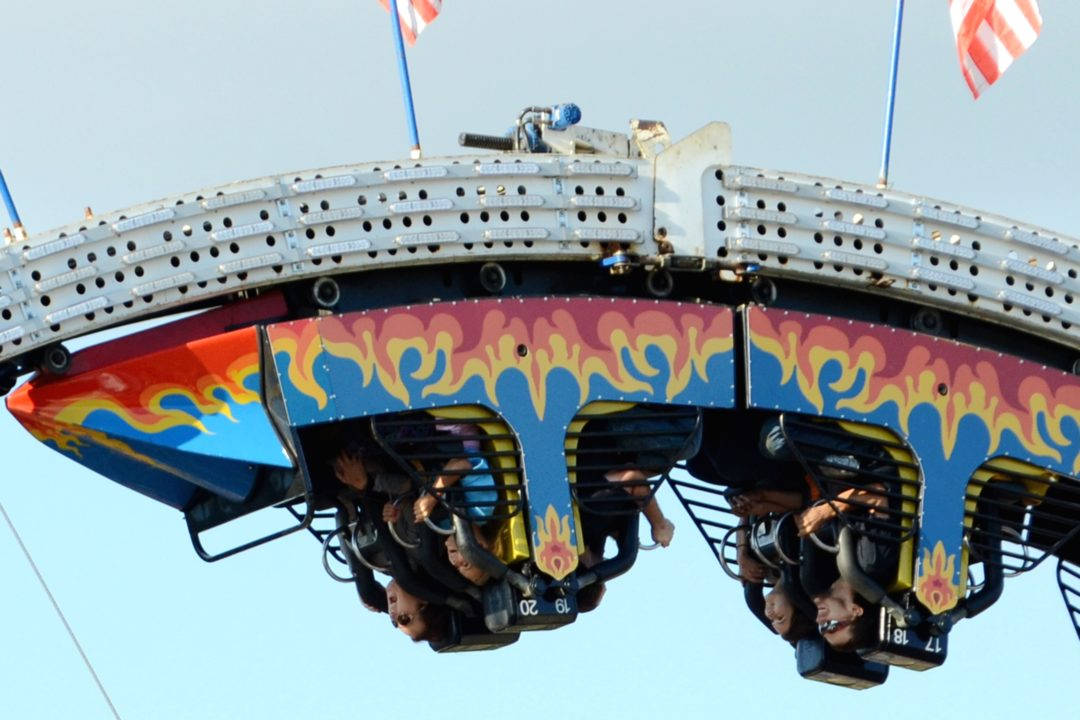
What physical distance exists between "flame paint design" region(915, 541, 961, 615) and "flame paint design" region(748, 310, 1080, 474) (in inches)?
41.7

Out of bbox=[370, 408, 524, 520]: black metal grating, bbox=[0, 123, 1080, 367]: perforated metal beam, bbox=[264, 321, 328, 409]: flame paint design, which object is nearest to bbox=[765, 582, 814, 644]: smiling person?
bbox=[0, 123, 1080, 367]: perforated metal beam

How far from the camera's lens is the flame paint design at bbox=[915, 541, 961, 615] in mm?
42781

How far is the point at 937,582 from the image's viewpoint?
42.9 m

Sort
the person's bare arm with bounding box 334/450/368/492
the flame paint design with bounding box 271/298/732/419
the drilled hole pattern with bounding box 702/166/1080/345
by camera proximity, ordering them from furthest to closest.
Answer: the drilled hole pattern with bounding box 702/166/1080/345, the person's bare arm with bounding box 334/450/368/492, the flame paint design with bounding box 271/298/732/419

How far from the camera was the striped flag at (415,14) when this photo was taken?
41906 millimetres

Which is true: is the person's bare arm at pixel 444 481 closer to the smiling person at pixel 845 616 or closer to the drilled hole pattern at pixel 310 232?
the drilled hole pattern at pixel 310 232

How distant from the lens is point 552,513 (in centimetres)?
4112

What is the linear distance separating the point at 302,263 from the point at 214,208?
996 mm

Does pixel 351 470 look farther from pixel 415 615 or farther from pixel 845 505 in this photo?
pixel 845 505

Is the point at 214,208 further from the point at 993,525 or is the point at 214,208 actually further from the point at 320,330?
Result: the point at 993,525

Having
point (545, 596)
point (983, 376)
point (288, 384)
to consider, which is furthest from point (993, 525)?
point (288, 384)

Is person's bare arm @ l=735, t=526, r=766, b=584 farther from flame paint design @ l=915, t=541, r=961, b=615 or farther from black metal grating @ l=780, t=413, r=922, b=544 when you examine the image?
flame paint design @ l=915, t=541, r=961, b=615

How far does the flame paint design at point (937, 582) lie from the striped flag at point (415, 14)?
720 centimetres

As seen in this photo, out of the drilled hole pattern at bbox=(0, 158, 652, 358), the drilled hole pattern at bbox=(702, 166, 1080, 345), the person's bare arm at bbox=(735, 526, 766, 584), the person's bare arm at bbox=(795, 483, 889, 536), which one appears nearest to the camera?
the drilled hole pattern at bbox=(0, 158, 652, 358)
